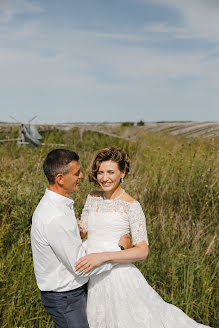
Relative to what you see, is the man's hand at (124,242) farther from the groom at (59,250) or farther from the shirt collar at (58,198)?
the shirt collar at (58,198)

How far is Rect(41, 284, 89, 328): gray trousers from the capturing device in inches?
73.9

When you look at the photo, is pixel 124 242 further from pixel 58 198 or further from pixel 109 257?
pixel 58 198

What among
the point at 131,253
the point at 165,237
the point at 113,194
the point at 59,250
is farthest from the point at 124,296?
the point at 165,237

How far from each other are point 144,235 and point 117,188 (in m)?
0.38

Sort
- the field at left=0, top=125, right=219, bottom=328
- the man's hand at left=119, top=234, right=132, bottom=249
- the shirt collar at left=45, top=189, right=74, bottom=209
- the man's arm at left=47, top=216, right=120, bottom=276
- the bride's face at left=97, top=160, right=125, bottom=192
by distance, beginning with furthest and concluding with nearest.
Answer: the field at left=0, top=125, right=219, bottom=328, the bride's face at left=97, top=160, right=125, bottom=192, the man's hand at left=119, top=234, right=132, bottom=249, the shirt collar at left=45, top=189, right=74, bottom=209, the man's arm at left=47, top=216, right=120, bottom=276

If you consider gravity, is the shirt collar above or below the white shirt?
above

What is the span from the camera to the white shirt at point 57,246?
5.67 feet

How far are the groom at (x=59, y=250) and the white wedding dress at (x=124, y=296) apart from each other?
91 mm

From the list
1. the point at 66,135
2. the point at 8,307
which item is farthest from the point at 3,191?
the point at 66,135

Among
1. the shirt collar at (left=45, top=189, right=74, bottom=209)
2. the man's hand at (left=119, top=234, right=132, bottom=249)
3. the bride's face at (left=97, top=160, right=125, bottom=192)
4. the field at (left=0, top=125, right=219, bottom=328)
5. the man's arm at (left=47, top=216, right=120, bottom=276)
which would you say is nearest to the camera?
the man's arm at (left=47, top=216, right=120, bottom=276)

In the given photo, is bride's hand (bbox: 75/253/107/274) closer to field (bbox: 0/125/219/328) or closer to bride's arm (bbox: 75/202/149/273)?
bride's arm (bbox: 75/202/149/273)

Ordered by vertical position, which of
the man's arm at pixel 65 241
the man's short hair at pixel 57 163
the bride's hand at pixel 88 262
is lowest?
the bride's hand at pixel 88 262

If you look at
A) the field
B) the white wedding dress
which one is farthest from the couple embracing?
the field

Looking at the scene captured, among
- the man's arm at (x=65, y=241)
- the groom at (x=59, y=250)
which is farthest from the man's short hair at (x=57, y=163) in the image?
the man's arm at (x=65, y=241)
